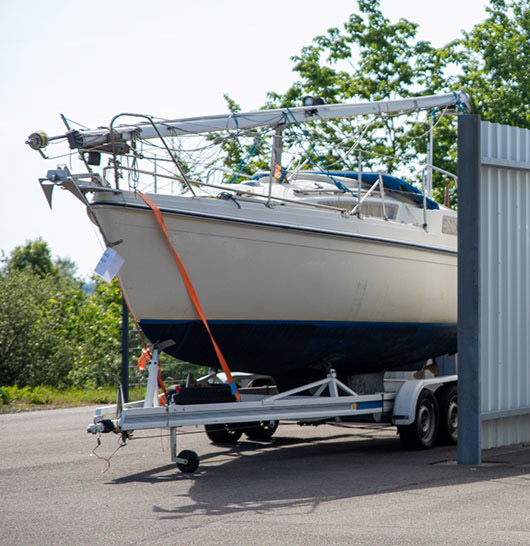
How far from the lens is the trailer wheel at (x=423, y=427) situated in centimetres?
980

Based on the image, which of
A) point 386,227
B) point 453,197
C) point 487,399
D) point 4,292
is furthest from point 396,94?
point 487,399

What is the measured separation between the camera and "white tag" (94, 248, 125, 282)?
8.03 m

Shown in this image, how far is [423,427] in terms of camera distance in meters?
10.0

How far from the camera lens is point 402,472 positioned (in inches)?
327

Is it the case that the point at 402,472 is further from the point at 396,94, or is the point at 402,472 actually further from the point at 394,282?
the point at 396,94

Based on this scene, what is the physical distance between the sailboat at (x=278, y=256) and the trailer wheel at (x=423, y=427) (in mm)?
970

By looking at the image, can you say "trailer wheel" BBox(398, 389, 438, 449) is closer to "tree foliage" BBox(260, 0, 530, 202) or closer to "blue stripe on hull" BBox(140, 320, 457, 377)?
"blue stripe on hull" BBox(140, 320, 457, 377)

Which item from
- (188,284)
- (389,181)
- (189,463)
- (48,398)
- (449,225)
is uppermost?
(389,181)

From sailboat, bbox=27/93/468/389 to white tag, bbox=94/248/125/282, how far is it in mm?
53

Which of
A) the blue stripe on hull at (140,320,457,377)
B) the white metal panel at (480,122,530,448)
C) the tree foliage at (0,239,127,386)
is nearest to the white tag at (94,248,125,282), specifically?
the blue stripe on hull at (140,320,457,377)

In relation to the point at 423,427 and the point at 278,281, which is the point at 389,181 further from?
the point at 423,427

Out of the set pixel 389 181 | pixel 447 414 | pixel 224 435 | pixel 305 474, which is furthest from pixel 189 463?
pixel 389 181

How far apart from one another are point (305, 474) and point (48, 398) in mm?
11017

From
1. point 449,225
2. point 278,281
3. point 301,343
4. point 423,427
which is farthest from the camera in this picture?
point 449,225
